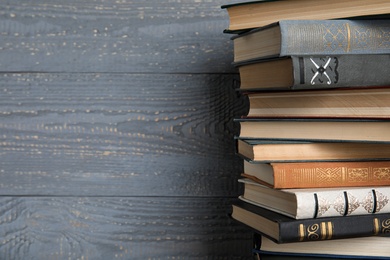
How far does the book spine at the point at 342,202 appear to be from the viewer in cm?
81

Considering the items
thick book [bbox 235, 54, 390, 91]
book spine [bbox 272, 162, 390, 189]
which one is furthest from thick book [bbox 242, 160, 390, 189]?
thick book [bbox 235, 54, 390, 91]

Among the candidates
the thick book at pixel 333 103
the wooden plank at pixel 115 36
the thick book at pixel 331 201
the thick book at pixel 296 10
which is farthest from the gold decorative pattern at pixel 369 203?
the wooden plank at pixel 115 36

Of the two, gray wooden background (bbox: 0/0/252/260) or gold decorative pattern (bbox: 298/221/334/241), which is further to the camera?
gray wooden background (bbox: 0/0/252/260)

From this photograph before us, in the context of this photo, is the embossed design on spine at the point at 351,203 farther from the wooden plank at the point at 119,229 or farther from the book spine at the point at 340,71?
the wooden plank at the point at 119,229

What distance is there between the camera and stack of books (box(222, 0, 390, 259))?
2.66ft

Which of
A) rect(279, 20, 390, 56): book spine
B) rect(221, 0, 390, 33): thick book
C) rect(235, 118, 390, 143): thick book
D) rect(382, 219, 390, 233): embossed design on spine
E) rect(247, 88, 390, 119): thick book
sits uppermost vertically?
rect(221, 0, 390, 33): thick book

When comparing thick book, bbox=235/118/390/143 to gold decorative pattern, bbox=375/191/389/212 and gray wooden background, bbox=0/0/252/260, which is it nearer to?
gold decorative pattern, bbox=375/191/389/212

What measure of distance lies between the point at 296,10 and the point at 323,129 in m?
0.17

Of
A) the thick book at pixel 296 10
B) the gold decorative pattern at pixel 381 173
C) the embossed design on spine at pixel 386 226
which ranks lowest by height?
the embossed design on spine at pixel 386 226

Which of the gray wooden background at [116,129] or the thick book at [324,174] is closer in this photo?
the thick book at [324,174]

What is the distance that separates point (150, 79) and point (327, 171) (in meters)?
0.35

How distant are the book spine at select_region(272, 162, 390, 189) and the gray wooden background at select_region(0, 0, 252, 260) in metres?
0.23

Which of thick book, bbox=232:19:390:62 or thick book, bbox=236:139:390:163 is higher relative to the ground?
thick book, bbox=232:19:390:62

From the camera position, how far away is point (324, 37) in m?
0.81
